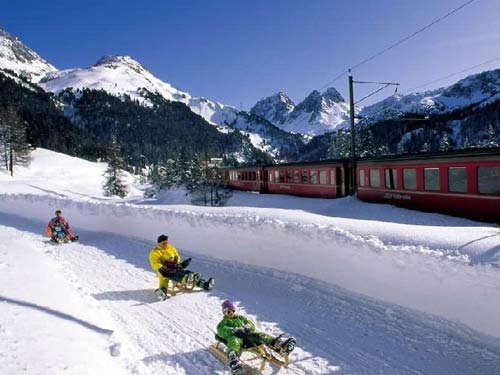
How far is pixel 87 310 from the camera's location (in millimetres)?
7391

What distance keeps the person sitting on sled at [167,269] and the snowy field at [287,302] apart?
0.30 m

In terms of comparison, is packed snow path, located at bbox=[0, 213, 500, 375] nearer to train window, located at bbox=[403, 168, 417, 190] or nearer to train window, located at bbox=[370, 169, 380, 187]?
train window, located at bbox=[403, 168, 417, 190]

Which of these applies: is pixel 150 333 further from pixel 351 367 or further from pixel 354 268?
pixel 354 268

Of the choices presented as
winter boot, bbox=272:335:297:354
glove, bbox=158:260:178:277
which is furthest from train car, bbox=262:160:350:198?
winter boot, bbox=272:335:297:354

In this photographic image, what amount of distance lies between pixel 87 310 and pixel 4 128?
236ft

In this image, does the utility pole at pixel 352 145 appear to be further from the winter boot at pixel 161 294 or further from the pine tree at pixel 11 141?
the pine tree at pixel 11 141

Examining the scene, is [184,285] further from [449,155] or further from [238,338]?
[449,155]

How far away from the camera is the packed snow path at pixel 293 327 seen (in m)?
5.48

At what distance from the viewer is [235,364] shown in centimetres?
522

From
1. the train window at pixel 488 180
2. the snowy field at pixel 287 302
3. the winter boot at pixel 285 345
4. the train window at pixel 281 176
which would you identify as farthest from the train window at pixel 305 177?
the winter boot at pixel 285 345

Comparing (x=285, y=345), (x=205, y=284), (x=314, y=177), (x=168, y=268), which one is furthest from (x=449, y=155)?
(x=285, y=345)

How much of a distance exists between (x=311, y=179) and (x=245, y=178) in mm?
13128

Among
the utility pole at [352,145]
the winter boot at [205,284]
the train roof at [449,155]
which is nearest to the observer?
the winter boot at [205,284]

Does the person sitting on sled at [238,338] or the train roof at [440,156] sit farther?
the train roof at [440,156]
